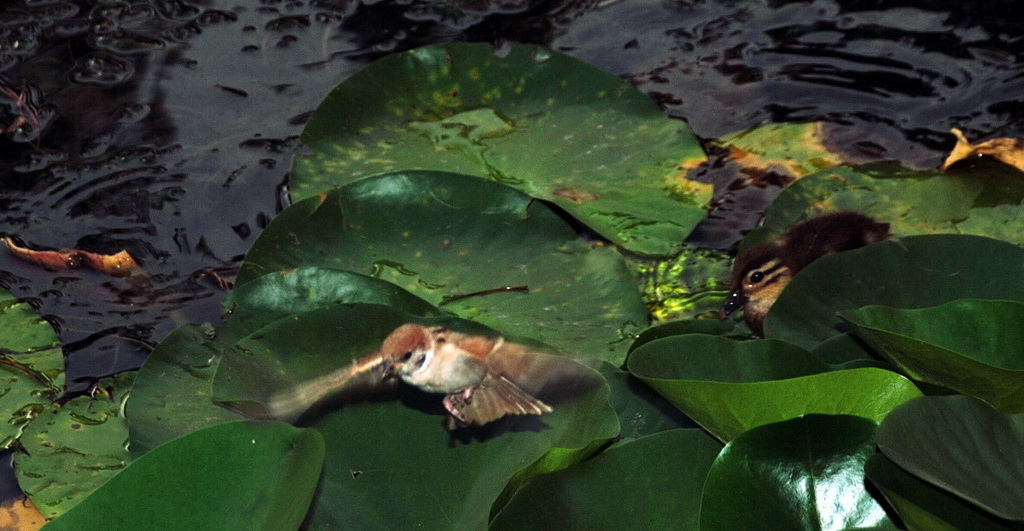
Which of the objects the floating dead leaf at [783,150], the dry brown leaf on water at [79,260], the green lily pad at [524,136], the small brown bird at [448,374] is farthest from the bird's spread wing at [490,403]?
the floating dead leaf at [783,150]

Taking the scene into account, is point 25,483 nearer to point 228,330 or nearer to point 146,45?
point 228,330

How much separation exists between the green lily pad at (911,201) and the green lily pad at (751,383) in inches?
18.7

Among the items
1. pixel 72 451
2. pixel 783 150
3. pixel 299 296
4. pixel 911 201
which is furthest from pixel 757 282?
pixel 72 451

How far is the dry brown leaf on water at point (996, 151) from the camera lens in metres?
1.72

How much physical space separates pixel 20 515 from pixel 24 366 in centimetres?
25

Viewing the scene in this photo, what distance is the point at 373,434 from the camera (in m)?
1.11

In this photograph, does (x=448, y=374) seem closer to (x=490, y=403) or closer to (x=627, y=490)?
(x=490, y=403)

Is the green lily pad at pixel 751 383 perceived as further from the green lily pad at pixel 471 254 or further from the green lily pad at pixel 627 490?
the green lily pad at pixel 471 254

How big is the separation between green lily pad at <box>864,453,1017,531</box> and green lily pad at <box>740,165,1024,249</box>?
2.10ft

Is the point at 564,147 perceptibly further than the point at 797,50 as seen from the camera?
No

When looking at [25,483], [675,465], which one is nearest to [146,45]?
[25,483]

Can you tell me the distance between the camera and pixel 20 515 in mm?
1241

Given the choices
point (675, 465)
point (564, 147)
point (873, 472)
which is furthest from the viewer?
point (564, 147)

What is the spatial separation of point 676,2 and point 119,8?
1.24 metres
